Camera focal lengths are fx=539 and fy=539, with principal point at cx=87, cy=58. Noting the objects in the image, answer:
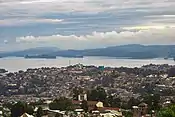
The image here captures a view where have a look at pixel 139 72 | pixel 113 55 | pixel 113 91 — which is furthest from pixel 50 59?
pixel 113 91

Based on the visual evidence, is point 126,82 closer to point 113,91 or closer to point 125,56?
point 113,91

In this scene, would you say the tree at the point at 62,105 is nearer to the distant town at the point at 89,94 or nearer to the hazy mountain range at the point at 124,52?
the distant town at the point at 89,94

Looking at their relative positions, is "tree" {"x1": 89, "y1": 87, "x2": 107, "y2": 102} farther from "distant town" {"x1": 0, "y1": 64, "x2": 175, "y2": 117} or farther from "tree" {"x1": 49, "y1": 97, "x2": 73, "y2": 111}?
"tree" {"x1": 49, "y1": 97, "x2": 73, "y2": 111}

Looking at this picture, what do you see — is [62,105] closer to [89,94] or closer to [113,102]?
[113,102]

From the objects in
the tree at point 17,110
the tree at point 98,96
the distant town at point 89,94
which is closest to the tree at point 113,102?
the distant town at point 89,94

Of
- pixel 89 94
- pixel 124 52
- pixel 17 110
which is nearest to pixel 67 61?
pixel 124 52
